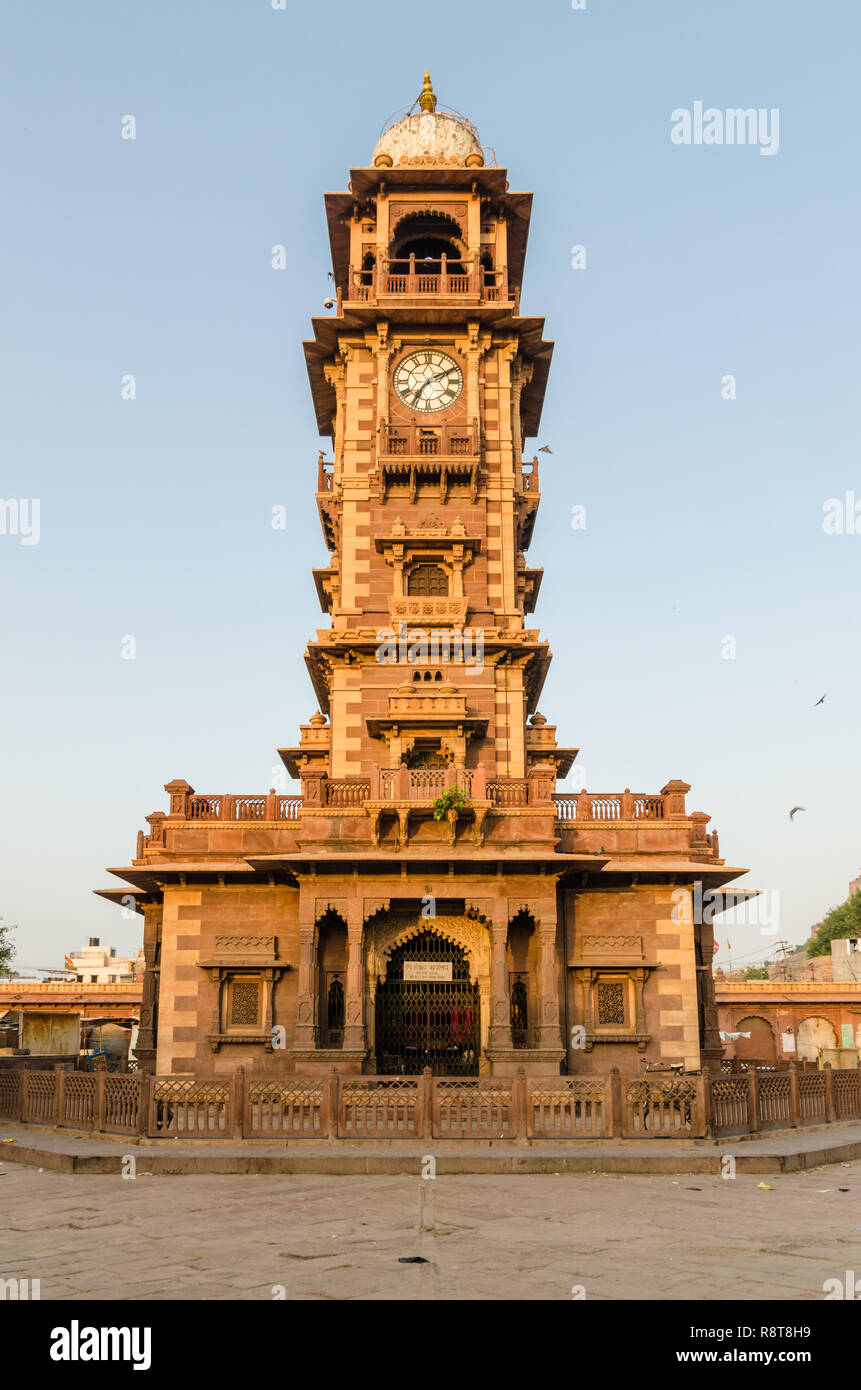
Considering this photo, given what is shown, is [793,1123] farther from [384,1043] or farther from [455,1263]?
[455,1263]

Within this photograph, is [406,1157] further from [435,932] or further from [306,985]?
[435,932]

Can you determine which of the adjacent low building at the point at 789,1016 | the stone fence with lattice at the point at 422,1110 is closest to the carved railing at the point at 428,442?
the stone fence with lattice at the point at 422,1110

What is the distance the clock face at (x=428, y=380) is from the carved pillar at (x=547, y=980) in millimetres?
14833

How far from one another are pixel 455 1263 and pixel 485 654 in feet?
71.5

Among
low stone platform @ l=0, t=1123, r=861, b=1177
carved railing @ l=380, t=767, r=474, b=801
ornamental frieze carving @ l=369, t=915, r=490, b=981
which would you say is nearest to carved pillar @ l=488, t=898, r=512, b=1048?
A: ornamental frieze carving @ l=369, t=915, r=490, b=981

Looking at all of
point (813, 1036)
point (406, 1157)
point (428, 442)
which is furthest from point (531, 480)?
point (813, 1036)

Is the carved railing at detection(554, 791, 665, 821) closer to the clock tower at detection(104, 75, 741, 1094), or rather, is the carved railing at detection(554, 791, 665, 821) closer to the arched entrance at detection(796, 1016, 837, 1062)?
the clock tower at detection(104, 75, 741, 1094)

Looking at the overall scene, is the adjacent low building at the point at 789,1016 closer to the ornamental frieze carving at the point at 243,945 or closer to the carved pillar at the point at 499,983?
the carved pillar at the point at 499,983

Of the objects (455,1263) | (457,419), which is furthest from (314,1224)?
(457,419)

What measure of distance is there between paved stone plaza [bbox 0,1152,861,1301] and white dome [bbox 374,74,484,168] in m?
30.0

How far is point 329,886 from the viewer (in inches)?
1056

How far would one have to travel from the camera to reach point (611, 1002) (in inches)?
1104

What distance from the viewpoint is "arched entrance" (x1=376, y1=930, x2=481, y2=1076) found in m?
27.2
